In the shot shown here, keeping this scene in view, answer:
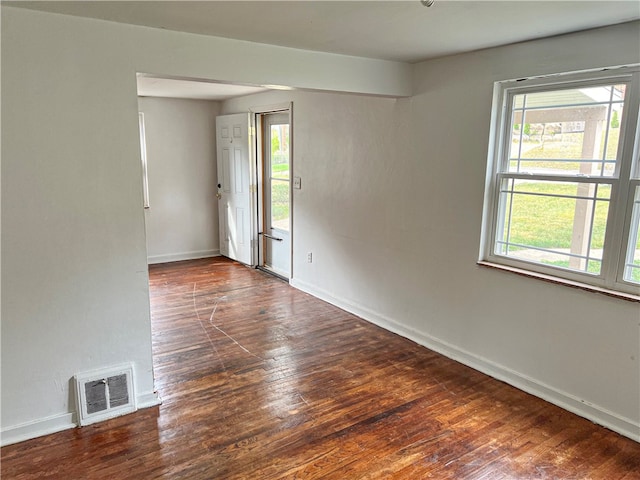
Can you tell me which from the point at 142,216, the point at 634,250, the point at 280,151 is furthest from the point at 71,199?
the point at 280,151

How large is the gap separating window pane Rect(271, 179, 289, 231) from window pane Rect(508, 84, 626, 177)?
2.94 meters

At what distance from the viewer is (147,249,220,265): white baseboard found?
244 inches

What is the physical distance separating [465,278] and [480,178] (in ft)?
2.47

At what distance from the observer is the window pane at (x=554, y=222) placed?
2.59 m

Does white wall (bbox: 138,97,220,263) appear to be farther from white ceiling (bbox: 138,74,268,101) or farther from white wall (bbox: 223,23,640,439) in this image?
white wall (bbox: 223,23,640,439)

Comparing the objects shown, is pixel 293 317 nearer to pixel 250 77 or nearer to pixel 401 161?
pixel 401 161

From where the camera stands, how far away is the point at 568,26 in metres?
2.39

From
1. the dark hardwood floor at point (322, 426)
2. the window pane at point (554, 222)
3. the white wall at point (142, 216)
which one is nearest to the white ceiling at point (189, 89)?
the white wall at point (142, 216)

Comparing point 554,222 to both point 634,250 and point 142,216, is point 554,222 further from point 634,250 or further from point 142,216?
point 142,216

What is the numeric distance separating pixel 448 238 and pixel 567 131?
109 centimetres

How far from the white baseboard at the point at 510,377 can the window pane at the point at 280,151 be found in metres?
1.83

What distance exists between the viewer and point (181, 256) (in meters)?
6.43

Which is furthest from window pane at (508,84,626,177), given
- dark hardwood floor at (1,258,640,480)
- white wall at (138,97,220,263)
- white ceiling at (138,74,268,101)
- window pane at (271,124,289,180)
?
white wall at (138,97,220,263)

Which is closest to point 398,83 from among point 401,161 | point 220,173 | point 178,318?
point 401,161
